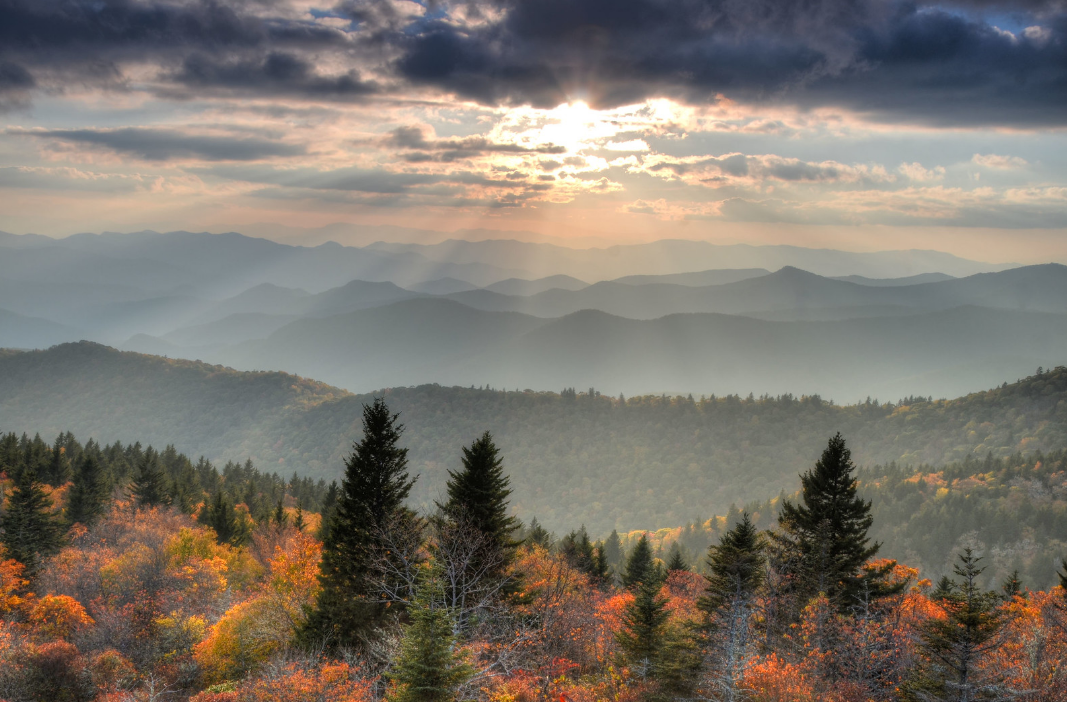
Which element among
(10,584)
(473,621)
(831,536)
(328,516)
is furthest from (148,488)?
(831,536)

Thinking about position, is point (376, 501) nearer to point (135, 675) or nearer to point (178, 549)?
point (135, 675)

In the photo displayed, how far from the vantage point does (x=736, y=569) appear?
94.6ft

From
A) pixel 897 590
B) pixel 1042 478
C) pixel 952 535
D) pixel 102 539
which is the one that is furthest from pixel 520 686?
pixel 1042 478

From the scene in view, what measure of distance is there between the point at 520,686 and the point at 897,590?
17018mm

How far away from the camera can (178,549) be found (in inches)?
1913

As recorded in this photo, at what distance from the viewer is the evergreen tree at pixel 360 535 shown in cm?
2502

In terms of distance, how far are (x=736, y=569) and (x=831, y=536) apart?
15.9 ft

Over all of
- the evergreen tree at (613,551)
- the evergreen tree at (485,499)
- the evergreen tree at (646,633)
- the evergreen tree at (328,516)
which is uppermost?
the evergreen tree at (485,499)

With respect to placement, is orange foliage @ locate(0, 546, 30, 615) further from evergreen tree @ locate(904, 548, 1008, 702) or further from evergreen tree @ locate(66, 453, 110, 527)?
evergreen tree @ locate(904, 548, 1008, 702)

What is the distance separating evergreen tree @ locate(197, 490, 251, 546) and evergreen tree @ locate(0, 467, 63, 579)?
1316 cm

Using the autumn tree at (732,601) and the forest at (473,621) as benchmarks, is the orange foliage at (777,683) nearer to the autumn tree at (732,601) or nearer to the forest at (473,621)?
the forest at (473,621)

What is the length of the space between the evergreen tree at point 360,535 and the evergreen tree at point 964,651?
17957mm

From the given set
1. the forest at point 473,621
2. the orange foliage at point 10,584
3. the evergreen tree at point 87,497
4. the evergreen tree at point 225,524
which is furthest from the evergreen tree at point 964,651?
the evergreen tree at point 87,497

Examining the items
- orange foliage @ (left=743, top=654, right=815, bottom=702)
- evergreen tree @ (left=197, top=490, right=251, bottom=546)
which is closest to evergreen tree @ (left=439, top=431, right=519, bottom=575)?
orange foliage @ (left=743, top=654, right=815, bottom=702)
